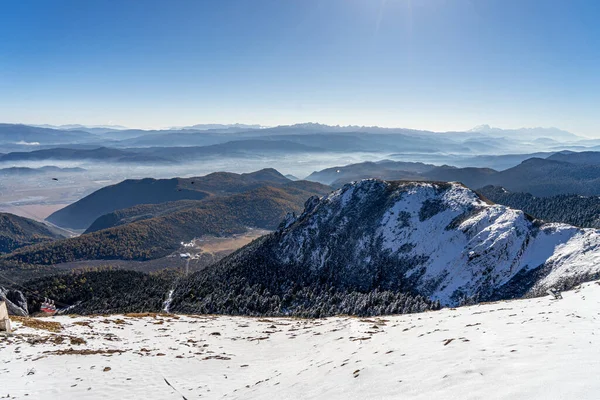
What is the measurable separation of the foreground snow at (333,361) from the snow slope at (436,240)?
47167 millimetres

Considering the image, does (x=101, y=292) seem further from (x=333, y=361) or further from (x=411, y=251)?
(x=333, y=361)

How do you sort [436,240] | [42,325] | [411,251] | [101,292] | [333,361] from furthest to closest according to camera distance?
1. [101,292]
2. [411,251]
3. [436,240]
4. [42,325]
5. [333,361]

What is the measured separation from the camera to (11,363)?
29.3 m

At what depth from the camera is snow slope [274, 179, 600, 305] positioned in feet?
262

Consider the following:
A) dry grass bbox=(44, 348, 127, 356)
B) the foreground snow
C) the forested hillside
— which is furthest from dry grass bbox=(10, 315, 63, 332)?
the forested hillside

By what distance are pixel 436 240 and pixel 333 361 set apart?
8370cm

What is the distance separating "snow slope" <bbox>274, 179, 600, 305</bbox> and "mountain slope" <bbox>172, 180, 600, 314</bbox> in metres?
0.30

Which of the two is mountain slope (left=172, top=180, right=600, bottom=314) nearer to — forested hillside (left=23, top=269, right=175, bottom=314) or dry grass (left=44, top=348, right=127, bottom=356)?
forested hillside (left=23, top=269, right=175, bottom=314)

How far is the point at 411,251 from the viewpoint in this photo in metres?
102

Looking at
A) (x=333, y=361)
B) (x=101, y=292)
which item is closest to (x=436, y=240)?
(x=333, y=361)

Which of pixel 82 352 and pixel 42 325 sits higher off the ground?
pixel 82 352

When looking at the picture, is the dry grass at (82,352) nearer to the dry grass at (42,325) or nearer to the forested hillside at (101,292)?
the dry grass at (42,325)

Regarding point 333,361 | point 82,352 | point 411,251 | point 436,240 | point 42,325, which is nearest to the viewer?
point 333,361

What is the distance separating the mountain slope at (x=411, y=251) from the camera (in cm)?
7994
